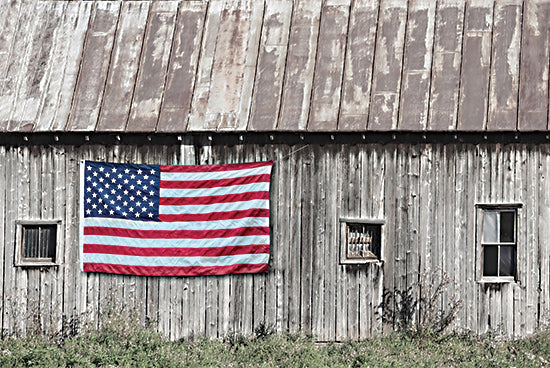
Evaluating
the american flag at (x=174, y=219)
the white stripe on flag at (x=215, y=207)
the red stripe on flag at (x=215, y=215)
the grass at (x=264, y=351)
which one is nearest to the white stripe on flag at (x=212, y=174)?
the american flag at (x=174, y=219)

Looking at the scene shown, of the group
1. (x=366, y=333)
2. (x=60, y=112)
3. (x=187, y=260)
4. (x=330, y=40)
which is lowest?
(x=366, y=333)

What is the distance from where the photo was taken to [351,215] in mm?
17125

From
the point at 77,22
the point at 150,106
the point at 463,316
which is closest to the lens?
the point at 463,316

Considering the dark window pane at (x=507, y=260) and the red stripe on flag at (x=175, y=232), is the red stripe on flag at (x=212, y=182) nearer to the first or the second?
the red stripe on flag at (x=175, y=232)

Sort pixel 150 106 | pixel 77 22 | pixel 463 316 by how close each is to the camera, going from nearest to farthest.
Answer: pixel 463 316
pixel 150 106
pixel 77 22

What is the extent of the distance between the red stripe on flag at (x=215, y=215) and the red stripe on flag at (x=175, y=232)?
0.80ft

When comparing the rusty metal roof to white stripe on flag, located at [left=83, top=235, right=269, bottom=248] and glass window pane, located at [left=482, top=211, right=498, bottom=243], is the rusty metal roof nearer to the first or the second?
glass window pane, located at [left=482, top=211, right=498, bottom=243]

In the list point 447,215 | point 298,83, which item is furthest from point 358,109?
point 447,215

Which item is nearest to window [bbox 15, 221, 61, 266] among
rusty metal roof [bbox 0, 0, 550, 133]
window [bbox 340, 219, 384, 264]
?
rusty metal roof [bbox 0, 0, 550, 133]

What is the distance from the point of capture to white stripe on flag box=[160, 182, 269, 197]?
17250 millimetres

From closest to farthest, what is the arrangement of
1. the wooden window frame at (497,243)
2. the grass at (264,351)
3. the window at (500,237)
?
the grass at (264,351) < the wooden window frame at (497,243) < the window at (500,237)

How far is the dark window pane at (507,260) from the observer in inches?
666

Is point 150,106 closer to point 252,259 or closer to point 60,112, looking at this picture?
point 60,112

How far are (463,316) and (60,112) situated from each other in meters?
9.25
